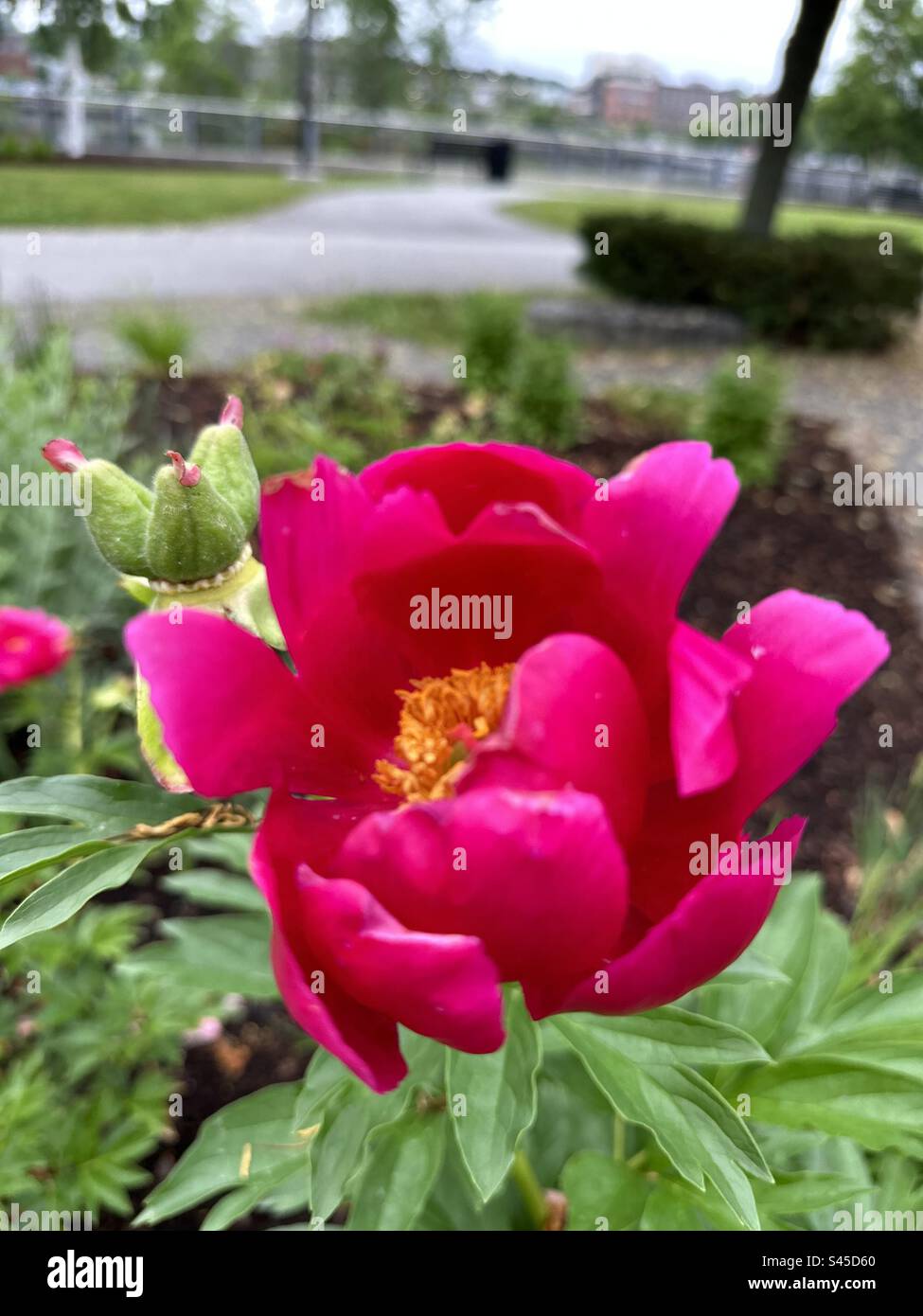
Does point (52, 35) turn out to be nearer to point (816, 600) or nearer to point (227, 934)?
point (227, 934)

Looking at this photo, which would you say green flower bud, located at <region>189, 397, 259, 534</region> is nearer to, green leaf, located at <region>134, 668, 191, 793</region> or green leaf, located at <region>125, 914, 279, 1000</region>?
green leaf, located at <region>134, 668, 191, 793</region>

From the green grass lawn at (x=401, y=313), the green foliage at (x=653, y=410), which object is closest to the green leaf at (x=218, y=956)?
the green foliage at (x=653, y=410)

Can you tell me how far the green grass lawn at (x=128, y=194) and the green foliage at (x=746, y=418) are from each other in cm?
567

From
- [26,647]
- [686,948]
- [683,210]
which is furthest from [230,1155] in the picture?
[683,210]

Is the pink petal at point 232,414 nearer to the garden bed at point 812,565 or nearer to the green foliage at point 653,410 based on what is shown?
the garden bed at point 812,565

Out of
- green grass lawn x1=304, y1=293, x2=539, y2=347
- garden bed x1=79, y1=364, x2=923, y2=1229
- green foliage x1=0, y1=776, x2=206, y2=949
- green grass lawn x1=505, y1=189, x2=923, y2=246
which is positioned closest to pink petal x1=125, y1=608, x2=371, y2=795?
green foliage x1=0, y1=776, x2=206, y2=949

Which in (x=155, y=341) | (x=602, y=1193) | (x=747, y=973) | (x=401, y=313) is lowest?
(x=602, y=1193)

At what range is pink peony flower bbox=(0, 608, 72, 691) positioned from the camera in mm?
1950

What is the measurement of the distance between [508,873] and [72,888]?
0.32 meters

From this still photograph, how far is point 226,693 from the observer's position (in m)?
0.63

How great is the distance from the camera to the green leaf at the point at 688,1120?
0.73m

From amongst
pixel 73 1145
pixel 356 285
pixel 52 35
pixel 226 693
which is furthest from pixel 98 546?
pixel 356 285

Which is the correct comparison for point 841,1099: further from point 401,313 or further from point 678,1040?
point 401,313

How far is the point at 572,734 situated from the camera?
58 cm
